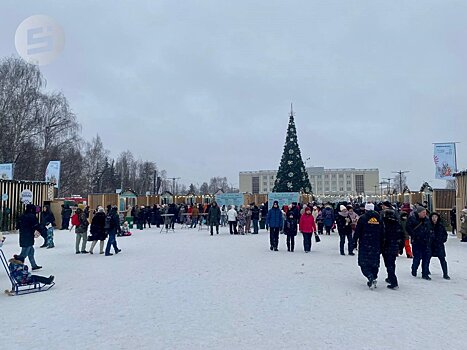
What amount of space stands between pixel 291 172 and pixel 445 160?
1533cm

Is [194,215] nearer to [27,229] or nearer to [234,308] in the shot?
[27,229]

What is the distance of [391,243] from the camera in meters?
7.82

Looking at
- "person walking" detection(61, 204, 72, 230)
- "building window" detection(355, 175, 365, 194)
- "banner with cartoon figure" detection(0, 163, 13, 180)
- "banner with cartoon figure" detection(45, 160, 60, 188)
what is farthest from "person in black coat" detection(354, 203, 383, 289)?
"building window" detection(355, 175, 365, 194)

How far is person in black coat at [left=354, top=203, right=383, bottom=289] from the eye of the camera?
7555 millimetres

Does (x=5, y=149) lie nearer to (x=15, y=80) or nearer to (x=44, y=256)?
(x=15, y=80)

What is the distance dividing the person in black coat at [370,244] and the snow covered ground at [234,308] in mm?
312

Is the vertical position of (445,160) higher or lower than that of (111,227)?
higher

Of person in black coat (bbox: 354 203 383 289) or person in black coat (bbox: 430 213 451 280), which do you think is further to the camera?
person in black coat (bbox: 430 213 451 280)

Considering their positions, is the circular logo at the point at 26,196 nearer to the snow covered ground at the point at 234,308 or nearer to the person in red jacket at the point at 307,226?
the snow covered ground at the point at 234,308

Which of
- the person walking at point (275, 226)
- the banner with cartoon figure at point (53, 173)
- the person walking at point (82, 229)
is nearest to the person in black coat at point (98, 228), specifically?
the person walking at point (82, 229)

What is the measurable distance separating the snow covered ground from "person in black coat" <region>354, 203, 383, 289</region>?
0.31m

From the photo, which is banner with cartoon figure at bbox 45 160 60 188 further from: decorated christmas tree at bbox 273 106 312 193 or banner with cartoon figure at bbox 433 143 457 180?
banner with cartoon figure at bbox 433 143 457 180

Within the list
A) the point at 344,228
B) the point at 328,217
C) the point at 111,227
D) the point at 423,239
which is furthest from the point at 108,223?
the point at 328,217

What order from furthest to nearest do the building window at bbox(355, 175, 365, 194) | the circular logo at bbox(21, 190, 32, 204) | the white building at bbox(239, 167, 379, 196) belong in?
1. the white building at bbox(239, 167, 379, 196)
2. the building window at bbox(355, 175, 365, 194)
3. the circular logo at bbox(21, 190, 32, 204)
